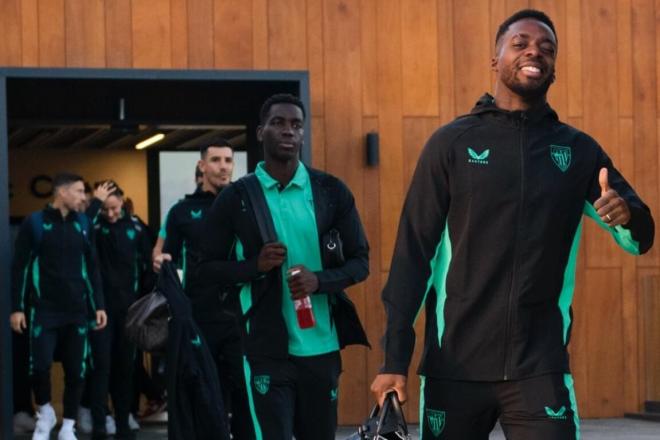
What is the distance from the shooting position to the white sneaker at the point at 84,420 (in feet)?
43.4

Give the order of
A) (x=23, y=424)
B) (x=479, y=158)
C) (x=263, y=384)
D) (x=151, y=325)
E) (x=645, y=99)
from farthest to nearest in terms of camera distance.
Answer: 1. (x=23, y=424)
2. (x=645, y=99)
3. (x=151, y=325)
4. (x=263, y=384)
5. (x=479, y=158)

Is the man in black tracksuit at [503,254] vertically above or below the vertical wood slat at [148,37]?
below

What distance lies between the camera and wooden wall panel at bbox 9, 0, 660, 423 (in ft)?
40.8

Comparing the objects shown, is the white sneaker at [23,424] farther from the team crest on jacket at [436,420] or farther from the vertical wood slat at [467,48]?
the team crest on jacket at [436,420]

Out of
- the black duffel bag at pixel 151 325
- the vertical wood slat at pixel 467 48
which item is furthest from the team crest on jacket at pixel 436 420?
the vertical wood slat at pixel 467 48

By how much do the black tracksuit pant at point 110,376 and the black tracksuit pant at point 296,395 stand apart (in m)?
5.50

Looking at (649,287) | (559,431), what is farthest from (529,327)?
(649,287)

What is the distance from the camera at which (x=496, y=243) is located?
4.97 m

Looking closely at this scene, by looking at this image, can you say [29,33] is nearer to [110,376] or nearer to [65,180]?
[65,180]

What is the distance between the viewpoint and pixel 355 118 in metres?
13.0

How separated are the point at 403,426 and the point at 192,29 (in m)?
8.16

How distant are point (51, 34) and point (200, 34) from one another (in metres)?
1.21

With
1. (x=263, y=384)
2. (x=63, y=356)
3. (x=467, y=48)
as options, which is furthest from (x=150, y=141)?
(x=263, y=384)

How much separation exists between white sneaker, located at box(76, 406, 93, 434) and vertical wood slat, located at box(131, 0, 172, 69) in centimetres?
310
